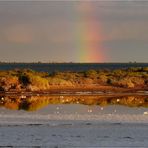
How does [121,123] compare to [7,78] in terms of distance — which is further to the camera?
[7,78]

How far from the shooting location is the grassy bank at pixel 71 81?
198 feet

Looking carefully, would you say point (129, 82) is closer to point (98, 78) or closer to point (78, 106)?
point (98, 78)

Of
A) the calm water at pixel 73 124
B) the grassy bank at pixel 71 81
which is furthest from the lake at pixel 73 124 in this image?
the grassy bank at pixel 71 81

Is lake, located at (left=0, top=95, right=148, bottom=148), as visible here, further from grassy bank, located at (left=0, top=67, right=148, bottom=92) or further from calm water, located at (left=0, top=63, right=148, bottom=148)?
grassy bank, located at (left=0, top=67, right=148, bottom=92)

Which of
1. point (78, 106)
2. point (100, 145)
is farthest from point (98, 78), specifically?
point (100, 145)

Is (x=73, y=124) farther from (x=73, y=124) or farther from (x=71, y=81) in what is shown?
(x=71, y=81)

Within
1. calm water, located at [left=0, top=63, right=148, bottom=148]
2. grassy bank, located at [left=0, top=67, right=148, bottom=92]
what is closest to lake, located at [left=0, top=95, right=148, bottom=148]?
calm water, located at [left=0, top=63, right=148, bottom=148]

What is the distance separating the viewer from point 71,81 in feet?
223

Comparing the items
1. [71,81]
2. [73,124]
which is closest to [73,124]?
[73,124]

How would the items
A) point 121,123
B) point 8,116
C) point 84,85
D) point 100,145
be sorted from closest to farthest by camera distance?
1. point 100,145
2. point 121,123
3. point 8,116
4. point 84,85

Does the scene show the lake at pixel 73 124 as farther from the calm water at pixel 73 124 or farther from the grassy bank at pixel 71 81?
the grassy bank at pixel 71 81

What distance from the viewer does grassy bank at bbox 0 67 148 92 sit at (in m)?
60.2

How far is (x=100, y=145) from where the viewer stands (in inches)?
922

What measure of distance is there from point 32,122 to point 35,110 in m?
7.32
